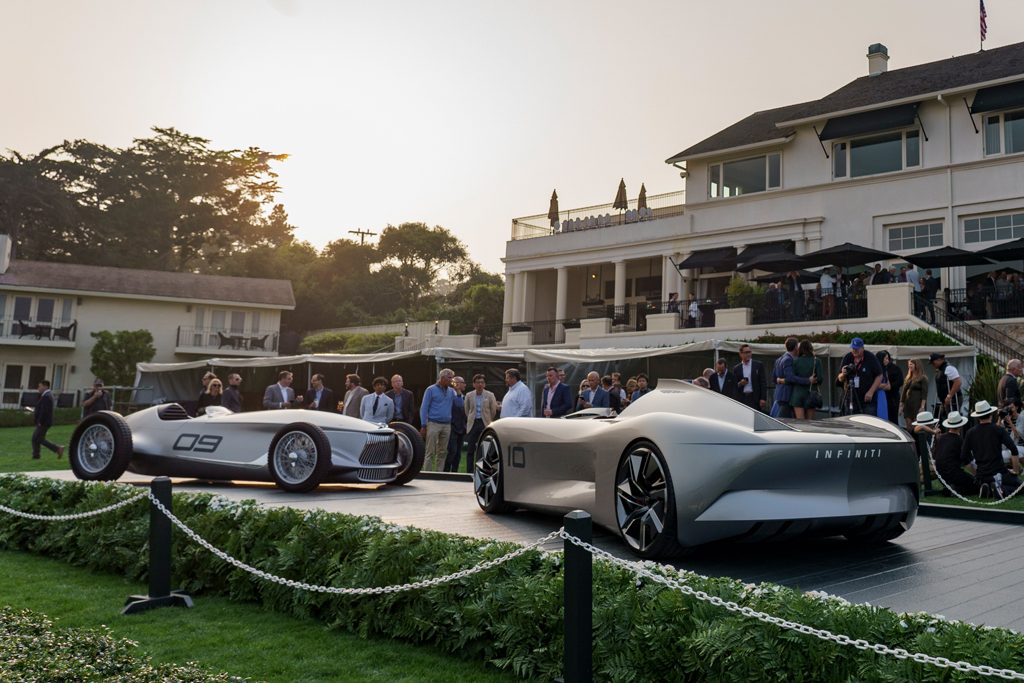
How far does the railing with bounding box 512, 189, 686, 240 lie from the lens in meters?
37.8

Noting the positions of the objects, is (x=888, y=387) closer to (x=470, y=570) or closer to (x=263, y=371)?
(x=470, y=570)

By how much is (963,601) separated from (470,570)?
8.80 feet

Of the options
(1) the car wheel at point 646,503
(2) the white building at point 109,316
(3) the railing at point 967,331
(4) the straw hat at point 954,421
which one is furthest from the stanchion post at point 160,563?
(2) the white building at point 109,316

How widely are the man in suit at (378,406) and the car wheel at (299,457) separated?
16.3 feet

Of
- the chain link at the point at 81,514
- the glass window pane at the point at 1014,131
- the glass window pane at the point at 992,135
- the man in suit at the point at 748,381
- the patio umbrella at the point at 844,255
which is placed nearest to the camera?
the chain link at the point at 81,514

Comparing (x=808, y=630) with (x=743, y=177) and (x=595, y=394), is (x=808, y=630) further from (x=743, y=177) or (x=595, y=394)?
(x=743, y=177)

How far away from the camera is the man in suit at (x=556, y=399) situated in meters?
13.4

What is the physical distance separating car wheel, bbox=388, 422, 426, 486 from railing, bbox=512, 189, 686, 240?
2840cm

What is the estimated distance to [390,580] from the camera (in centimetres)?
502

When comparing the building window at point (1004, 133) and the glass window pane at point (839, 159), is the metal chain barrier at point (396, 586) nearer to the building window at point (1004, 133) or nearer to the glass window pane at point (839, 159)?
the building window at point (1004, 133)

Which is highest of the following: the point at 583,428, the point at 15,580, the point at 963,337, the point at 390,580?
the point at 963,337

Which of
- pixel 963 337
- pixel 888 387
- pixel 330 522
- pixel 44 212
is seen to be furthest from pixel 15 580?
pixel 44 212

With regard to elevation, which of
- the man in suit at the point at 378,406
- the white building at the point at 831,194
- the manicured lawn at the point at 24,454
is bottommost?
the manicured lawn at the point at 24,454

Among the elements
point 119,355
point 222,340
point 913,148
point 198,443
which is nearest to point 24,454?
point 198,443
